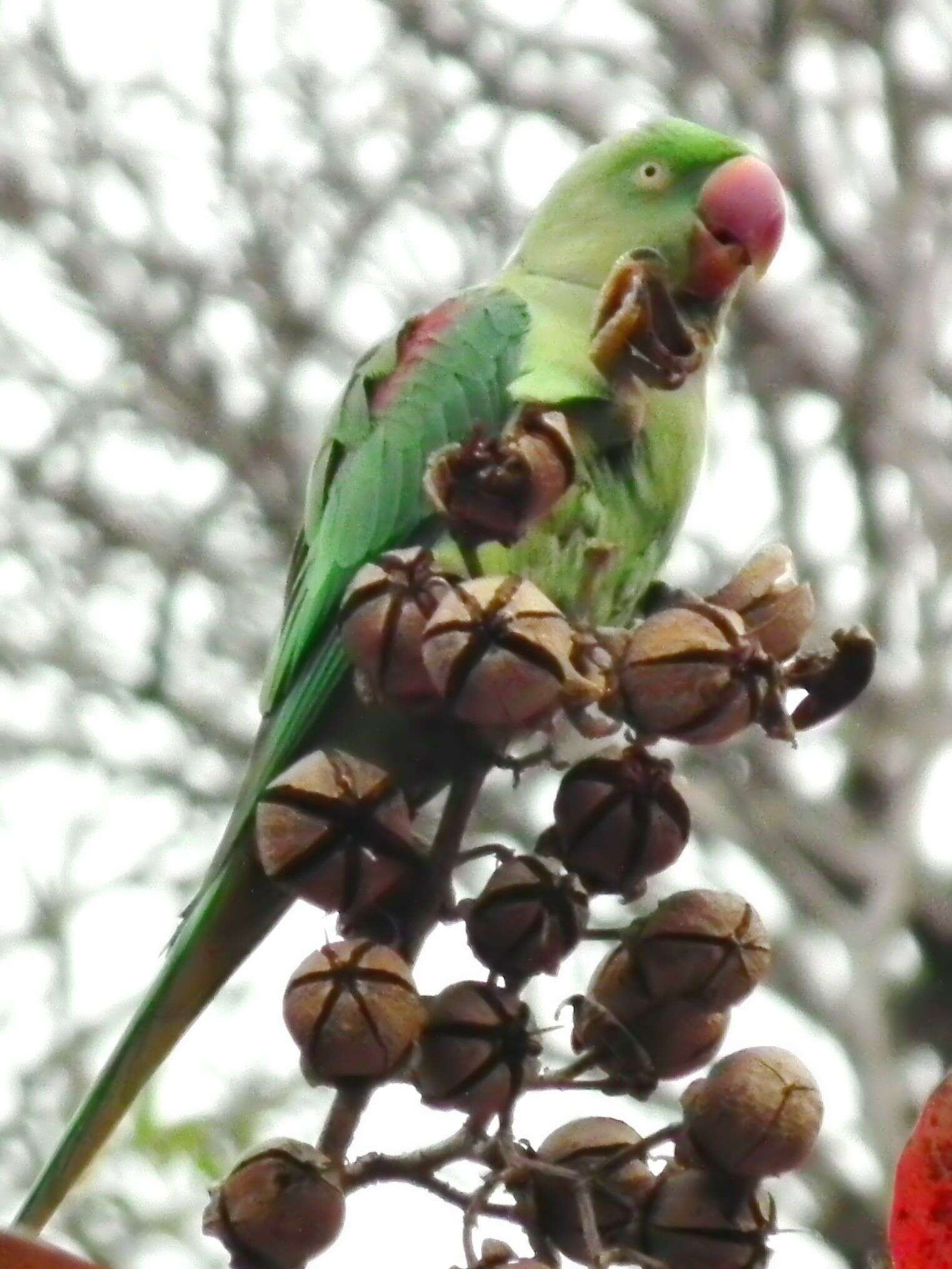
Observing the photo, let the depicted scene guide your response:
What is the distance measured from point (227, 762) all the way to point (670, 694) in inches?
172

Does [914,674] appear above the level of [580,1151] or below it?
above

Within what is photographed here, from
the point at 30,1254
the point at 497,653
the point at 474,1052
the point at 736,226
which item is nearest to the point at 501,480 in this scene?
the point at 497,653

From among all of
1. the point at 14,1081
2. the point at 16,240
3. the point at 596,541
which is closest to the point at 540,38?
the point at 16,240

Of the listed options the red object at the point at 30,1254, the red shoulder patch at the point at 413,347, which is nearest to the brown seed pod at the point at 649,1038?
the red object at the point at 30,1254

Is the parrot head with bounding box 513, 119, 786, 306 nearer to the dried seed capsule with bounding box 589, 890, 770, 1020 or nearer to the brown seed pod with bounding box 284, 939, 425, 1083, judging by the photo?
the dried seed capsule with bounding box 589, 890, 770, 1020

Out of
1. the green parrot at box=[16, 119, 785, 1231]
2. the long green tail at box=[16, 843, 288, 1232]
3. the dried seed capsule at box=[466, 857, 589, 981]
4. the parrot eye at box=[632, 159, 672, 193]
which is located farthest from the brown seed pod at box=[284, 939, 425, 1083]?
the parrot eye at box=[632, 159, 672, 193]

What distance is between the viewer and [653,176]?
2.46 meters

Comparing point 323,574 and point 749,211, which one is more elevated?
point 749,211

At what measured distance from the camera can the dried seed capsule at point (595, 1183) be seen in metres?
1.24

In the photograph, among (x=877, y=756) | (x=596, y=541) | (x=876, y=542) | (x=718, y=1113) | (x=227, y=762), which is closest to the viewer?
(x=718, y=1113)

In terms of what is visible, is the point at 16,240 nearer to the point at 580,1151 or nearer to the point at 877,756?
the point at 877,756

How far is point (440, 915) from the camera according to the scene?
136 centimetres

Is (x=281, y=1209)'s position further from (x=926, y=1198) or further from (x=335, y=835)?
(x=926, y=1198)

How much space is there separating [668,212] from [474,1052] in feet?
4.61
